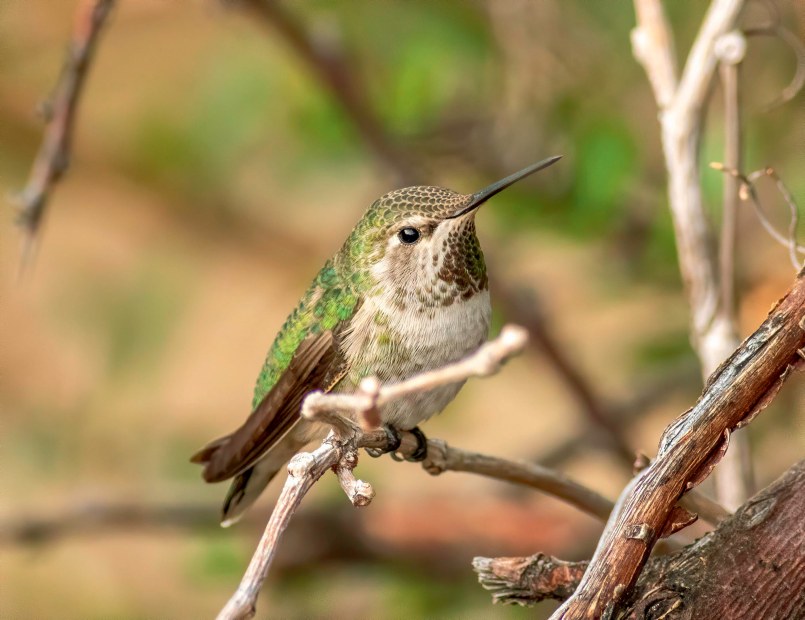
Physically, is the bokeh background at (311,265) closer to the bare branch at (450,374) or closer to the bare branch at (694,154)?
the bare branch at (694,154)

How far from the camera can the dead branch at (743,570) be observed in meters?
1.09

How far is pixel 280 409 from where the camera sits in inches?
70.4

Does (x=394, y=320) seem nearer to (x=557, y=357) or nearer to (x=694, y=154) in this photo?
(x=694, y=154)

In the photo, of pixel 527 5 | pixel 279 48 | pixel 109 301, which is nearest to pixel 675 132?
pixel 527 5

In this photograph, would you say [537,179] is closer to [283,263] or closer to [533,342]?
[533,342]

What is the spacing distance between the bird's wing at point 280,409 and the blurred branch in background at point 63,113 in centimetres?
56

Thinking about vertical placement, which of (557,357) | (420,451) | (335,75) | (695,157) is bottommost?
(420,451)

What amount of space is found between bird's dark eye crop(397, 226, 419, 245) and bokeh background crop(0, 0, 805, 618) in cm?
79

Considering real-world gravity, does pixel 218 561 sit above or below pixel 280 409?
above

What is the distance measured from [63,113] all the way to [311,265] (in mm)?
2363

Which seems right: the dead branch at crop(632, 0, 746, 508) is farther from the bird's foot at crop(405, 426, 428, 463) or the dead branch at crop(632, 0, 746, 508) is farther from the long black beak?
the bird's foot at crop(405, 426, 428, 463)

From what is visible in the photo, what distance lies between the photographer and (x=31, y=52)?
4176 millimetres

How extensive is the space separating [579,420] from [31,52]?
270 cm

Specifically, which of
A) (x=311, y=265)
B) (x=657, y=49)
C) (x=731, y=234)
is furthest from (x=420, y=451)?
(x=311, y=265)
